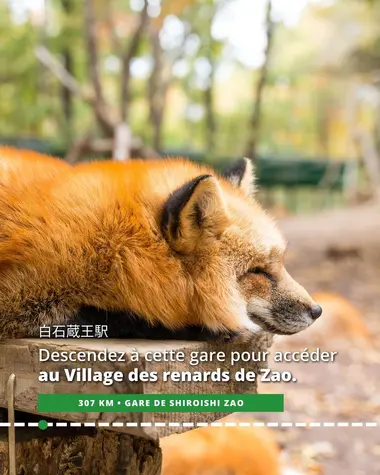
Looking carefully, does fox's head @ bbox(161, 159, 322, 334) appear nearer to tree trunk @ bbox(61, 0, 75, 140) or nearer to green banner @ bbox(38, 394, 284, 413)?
green banner @ bbox(38, 394, 284, 413)

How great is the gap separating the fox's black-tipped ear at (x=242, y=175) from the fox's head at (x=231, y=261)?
20cm

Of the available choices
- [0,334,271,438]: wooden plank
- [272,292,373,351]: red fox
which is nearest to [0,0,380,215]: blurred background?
[272,292,373,351]: red fox

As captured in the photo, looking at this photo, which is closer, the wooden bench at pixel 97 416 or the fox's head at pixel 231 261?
the wooden bench at pixel 97 416

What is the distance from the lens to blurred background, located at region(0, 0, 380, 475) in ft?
14.7

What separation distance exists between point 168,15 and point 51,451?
381 inches

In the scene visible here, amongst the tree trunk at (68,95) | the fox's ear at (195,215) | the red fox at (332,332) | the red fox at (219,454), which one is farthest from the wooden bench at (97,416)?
the tree trunk at (68,95)

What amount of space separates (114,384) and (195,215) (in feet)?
1.60

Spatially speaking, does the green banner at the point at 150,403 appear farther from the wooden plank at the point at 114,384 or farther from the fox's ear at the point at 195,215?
the fox's ear at the point at 195,215

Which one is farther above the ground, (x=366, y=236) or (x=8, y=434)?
(x=366, y=236)

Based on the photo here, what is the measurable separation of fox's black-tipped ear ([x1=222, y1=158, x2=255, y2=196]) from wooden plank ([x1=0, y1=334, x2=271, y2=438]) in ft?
1.85

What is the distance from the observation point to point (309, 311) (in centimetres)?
169

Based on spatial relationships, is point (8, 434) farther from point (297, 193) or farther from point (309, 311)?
point (297, 193)

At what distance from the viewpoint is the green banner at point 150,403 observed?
126 cm

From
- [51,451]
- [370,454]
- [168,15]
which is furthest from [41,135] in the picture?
[51,451]
